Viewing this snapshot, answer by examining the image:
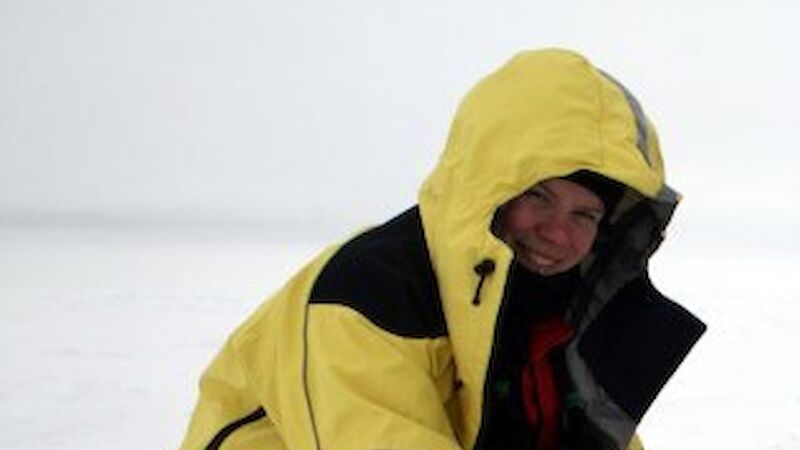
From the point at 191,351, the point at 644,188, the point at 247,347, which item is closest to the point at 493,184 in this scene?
the point at 644,188

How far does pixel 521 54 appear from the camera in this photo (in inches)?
64.7

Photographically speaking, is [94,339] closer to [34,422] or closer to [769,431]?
[34,422]

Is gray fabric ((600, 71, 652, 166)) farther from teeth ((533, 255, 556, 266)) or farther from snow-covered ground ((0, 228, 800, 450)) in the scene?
snow-covered ground ((0, 228, 800, 450))

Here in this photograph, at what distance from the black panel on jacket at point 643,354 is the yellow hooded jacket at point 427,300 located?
292 millimetres

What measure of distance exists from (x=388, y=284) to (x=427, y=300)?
0.23ft

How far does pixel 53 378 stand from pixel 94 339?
992 millimetres

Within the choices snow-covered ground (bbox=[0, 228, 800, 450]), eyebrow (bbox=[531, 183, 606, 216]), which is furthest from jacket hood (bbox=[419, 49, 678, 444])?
snow-covered ground (bbox=[0, 228, 800, 450])

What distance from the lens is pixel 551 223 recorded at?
167 centimetres

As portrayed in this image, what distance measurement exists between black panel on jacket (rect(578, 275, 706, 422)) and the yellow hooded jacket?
0.29 m

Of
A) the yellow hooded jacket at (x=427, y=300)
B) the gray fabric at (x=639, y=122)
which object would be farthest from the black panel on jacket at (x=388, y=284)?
the gray fabric at (x=639, y=122)

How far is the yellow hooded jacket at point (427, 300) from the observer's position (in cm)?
141

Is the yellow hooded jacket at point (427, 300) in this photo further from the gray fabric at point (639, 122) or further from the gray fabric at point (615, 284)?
the gray fabric at point (615, 284)

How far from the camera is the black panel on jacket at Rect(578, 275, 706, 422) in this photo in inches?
72.9

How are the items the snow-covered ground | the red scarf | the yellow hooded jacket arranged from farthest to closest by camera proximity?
the snow-covered ground
the red scarf
the yellow hooded jacket
